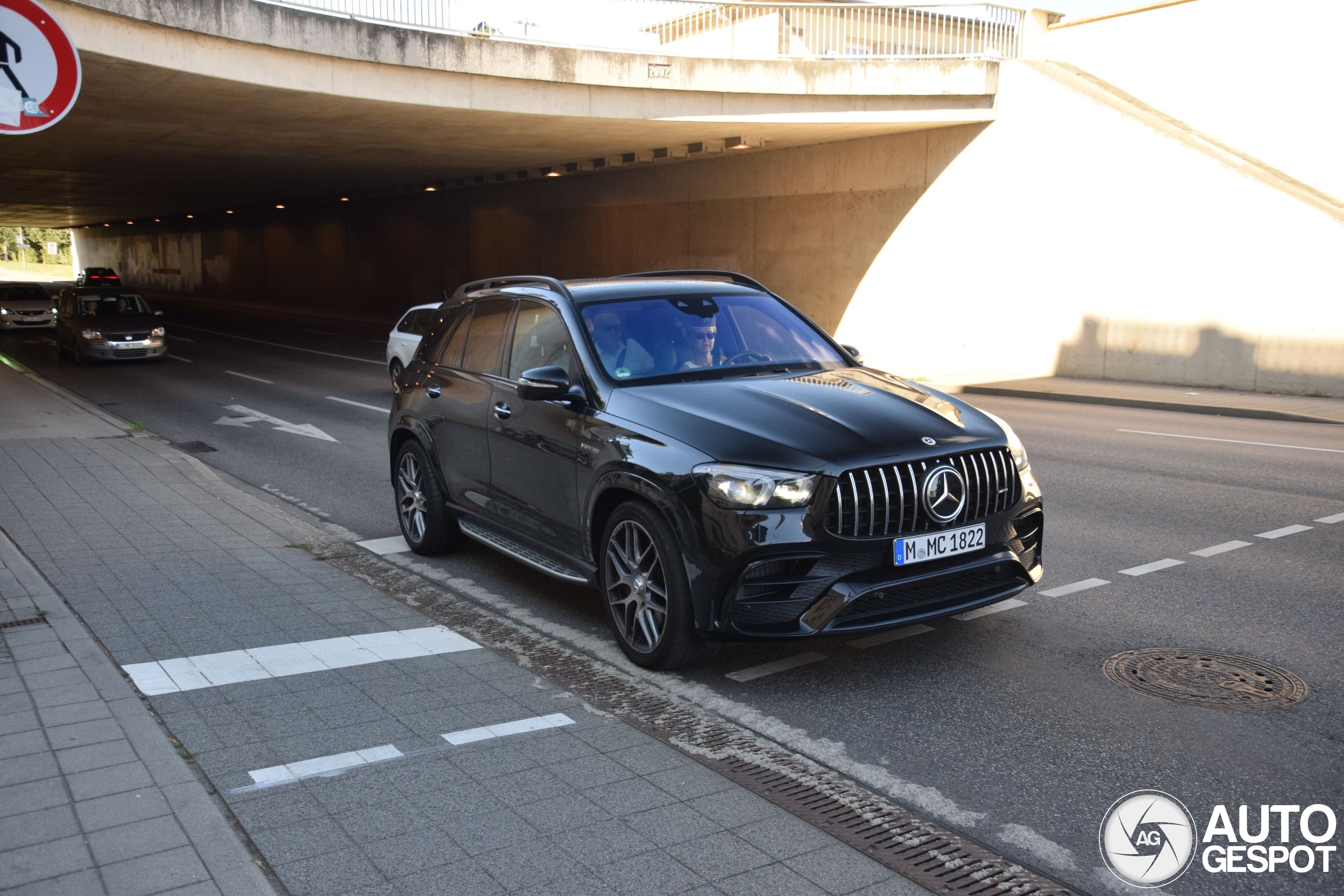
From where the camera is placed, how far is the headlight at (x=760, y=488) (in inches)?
179

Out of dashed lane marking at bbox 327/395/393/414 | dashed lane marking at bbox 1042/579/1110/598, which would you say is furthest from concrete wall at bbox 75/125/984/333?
dashed lane marking at bbox 1042/579/1110/598

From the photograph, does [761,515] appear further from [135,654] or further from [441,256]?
[441,256]

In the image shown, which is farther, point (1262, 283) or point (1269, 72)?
point (1269, 72)

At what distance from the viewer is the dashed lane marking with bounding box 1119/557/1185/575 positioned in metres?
6.62

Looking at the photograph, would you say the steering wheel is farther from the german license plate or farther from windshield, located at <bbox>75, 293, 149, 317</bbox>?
windshield, located at <bbox>75, 293, 149, 317</bbox>

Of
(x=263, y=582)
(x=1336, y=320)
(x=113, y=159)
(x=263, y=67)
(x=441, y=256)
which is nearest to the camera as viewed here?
(x=263, y=582)

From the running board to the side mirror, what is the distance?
88 cm

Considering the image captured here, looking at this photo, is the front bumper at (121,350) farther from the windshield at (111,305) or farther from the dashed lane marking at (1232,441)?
the dashed lane marking at (1232,441)

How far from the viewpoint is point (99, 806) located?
3545 mm

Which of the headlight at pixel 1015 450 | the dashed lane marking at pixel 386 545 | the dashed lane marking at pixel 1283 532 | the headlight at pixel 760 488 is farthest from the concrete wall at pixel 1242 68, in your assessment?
the headlight at pixel 760 488

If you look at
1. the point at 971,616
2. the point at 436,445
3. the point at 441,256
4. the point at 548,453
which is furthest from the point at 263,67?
the point at 441,256

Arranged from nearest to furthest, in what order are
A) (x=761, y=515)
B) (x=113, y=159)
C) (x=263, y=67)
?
(x=761, y=515), (x=263, y=67), (x=113, y=159)

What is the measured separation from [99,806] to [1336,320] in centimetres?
1731

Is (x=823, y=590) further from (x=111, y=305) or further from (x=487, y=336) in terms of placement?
(x=111, y=305)
